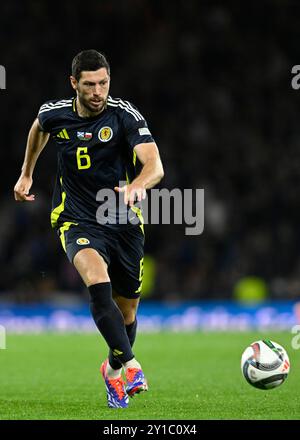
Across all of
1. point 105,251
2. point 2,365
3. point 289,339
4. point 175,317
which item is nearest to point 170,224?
point 175,317

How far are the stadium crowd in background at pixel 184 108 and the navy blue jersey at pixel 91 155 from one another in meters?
10.6

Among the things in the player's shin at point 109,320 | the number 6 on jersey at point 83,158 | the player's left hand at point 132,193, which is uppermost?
the number 6 on jersey at point 83,158

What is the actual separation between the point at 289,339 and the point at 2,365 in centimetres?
432

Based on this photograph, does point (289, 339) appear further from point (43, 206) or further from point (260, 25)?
point (260, 25)

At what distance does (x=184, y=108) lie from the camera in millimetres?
19469

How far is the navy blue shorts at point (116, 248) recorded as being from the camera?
644 centimetres

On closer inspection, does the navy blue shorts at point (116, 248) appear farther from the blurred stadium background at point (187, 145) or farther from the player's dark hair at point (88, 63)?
the blurred stadium background at point (187, 145)

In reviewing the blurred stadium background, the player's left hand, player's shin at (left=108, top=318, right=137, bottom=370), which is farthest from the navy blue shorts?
the blurred stadium background

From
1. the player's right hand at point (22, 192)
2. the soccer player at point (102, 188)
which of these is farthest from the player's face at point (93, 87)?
the player's right hand at point (22, 192)

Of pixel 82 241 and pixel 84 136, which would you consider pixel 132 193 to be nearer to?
pixel 82 241

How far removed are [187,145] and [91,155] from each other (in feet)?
41.0

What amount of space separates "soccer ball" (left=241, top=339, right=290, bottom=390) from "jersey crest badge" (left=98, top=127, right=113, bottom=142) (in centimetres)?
177

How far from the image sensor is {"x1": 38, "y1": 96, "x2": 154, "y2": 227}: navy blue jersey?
6.59 m

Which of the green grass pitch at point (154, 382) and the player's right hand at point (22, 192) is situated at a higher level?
the player's right hand at point (22, 192)
